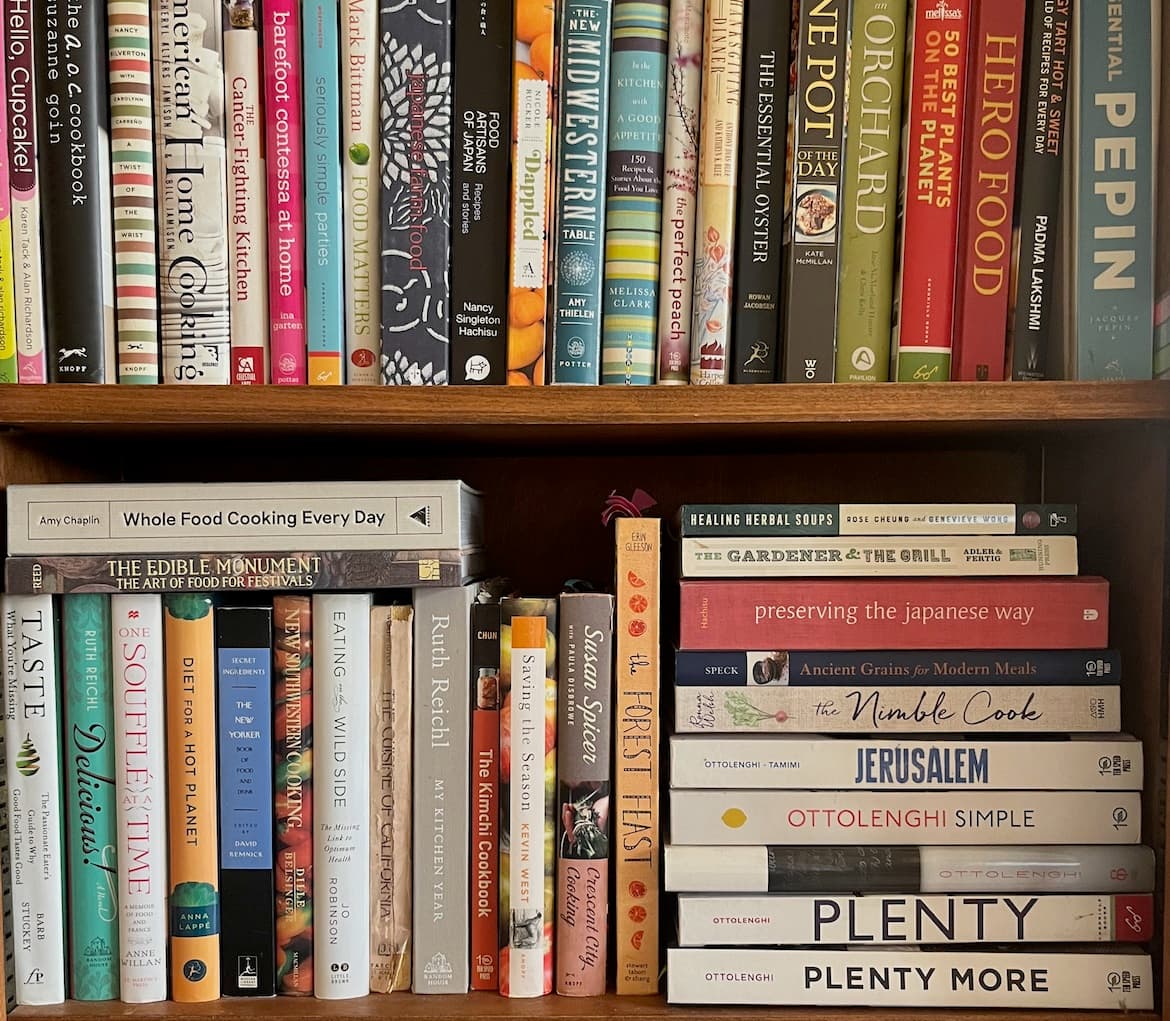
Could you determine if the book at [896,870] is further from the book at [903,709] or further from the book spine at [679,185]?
the book spine at [679,185]

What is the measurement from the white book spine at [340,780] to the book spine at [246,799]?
0.11 feet

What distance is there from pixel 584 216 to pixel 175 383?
0.97ft

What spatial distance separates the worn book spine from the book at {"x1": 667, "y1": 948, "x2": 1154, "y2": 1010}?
0.64ft

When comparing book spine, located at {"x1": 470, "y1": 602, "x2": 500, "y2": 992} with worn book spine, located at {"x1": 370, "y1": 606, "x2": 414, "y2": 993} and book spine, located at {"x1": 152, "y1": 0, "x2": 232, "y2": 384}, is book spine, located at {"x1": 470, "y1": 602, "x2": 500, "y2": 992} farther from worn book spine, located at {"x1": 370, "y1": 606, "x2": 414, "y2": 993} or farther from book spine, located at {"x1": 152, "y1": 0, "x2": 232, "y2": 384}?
book spine, located at {"x1": 152, "y1": 0, "x2": 232, "y2": 384}

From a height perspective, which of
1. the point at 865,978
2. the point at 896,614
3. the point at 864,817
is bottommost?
the point at 865,978

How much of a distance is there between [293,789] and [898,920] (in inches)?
17.0

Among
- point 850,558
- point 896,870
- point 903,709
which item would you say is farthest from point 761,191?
point 896,870

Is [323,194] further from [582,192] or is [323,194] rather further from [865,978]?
A: [865,978]

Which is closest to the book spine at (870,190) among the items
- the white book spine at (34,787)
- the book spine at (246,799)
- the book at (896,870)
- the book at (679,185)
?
the book at (679,185)

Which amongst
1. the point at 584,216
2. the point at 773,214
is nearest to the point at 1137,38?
the point at 773,214

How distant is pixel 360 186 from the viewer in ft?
2.24

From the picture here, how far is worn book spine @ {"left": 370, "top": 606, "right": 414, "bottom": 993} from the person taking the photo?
712mm

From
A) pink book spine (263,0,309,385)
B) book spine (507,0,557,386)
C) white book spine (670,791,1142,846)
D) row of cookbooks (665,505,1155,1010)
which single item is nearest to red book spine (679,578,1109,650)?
row of cookbooks (665,505,1155,1010)

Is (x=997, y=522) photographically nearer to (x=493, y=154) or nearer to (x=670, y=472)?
(x=670, y=472)
